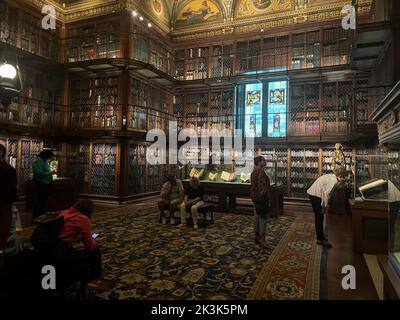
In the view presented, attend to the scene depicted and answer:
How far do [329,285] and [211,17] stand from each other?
12.2 m

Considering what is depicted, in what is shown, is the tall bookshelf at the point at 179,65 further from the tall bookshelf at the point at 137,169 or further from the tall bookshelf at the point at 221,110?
the tall bookshelf at the point at 137,169

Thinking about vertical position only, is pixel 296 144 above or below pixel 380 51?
below

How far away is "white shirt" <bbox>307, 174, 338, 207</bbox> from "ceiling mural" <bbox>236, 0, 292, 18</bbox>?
359 inches

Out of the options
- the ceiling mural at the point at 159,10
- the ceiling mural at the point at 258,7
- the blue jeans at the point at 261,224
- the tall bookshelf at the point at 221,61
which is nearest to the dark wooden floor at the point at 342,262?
Result: the blue jeans at the point at 261,224

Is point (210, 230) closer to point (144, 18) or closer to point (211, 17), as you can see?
point (144, 18)

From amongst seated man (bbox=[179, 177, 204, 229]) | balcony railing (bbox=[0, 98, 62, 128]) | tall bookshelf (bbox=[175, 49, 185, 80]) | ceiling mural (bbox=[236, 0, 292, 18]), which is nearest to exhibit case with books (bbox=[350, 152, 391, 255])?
seated man (bbox=[179, 177, 204, 229])

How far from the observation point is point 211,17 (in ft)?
41.2

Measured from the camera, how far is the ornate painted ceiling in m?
10.6

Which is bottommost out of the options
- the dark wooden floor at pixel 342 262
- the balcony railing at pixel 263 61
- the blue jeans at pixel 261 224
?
the dark wooden floor at pixel 342 262

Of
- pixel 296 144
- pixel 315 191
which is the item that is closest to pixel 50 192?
pixel 315 191

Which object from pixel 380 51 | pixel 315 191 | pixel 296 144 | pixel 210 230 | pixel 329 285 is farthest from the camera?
pixel 296 144

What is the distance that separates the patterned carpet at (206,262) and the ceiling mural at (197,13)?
9903 mm

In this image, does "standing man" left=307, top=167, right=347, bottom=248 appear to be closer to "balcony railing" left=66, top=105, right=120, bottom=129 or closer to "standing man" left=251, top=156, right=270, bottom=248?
"standing man" left=251, top=156, right=270, bottom=248

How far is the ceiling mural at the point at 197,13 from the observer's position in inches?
492
